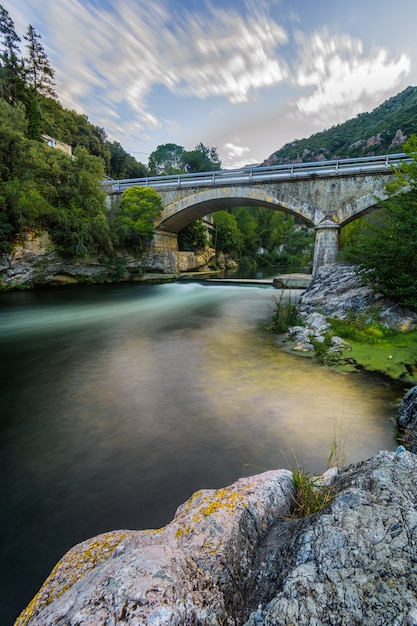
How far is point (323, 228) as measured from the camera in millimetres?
18812

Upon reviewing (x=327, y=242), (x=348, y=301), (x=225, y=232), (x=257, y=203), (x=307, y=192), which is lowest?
(x=348, y=301)

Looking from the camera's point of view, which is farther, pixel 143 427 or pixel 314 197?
pixel 314 197

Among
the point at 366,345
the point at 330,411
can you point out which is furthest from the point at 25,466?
the point at 366,345

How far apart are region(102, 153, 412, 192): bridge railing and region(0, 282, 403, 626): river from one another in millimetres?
14775

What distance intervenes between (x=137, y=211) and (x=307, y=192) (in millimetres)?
12218

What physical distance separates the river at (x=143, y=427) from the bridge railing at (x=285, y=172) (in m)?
14.8

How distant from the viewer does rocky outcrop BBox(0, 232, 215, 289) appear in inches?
656

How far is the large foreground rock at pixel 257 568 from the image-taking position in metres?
1.00

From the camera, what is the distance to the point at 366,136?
68.7 meters

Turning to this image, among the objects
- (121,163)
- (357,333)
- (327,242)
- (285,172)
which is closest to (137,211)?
(285,172)

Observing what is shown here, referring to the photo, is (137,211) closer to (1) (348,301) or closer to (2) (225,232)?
(1) (348,301)

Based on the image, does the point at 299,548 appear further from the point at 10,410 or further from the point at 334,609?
the point at 10,410

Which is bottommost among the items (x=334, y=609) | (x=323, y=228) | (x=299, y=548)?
(x=299, y=548)

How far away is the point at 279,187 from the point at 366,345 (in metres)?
16.2
